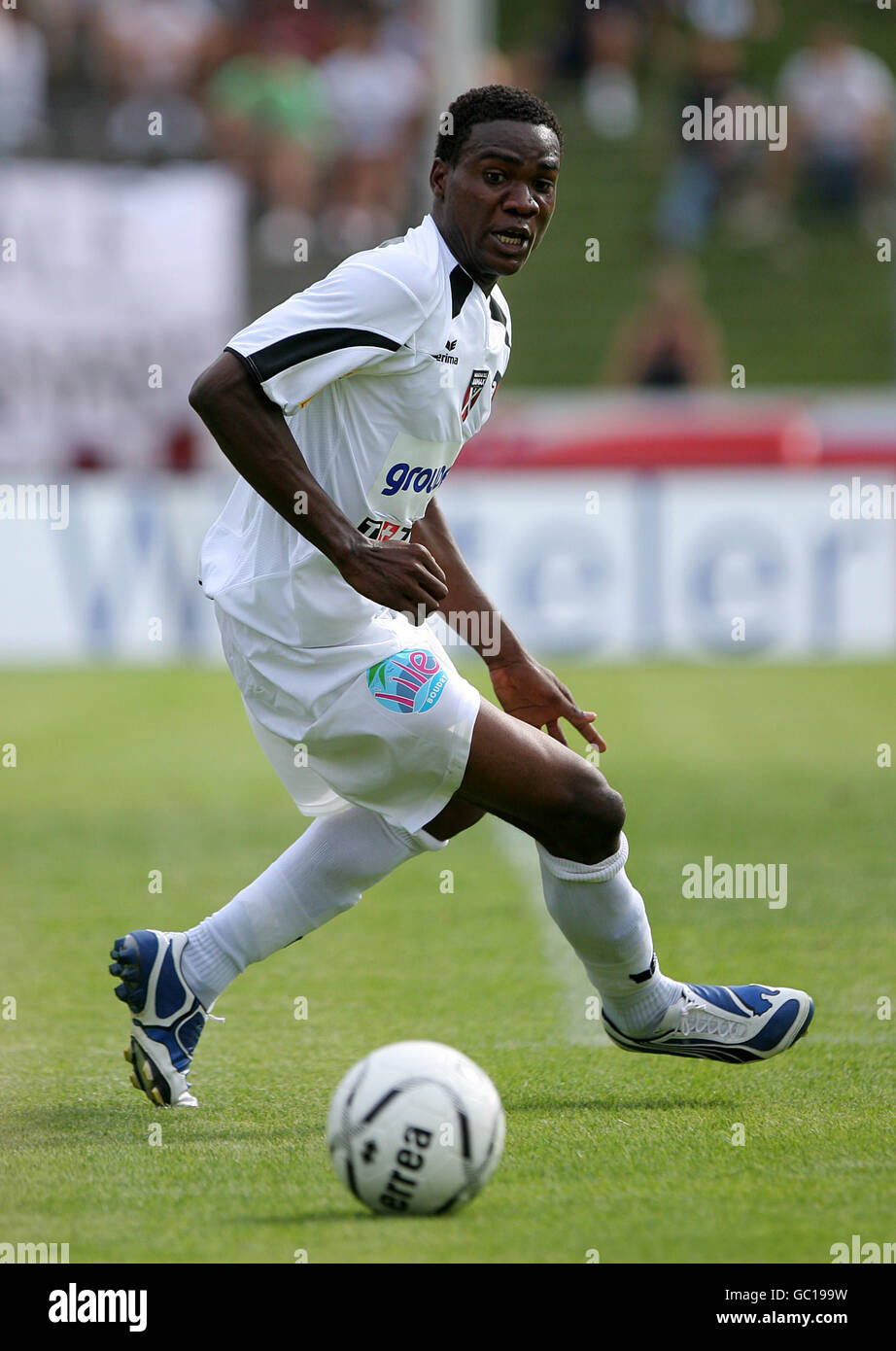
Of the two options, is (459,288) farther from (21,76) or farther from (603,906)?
(21,76)

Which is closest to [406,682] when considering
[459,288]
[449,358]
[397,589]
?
[397,589]

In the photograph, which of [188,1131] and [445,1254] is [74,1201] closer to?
[188,1131]

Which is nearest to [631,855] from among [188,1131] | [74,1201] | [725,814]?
[725,814]

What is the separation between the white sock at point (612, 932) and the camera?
4.54 meters

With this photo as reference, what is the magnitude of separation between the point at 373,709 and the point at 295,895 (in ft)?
2.51

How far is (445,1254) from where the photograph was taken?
361 centimetres

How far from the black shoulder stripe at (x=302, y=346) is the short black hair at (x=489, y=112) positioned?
1.80 ft

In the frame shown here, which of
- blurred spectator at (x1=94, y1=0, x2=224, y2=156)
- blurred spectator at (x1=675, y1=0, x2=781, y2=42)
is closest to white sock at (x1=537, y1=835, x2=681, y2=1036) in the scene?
blurred spectator at (x1=94, y1=0, x2=224, y2=156)

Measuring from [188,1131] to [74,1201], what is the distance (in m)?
0.55

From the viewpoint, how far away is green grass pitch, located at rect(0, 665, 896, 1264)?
3.81 metres

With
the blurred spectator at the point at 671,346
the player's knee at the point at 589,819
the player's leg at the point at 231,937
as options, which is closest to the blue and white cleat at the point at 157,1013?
the player's leg at the point at 231,937

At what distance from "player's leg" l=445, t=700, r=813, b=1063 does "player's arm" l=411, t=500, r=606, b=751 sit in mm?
508

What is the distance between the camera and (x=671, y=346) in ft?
61.0
